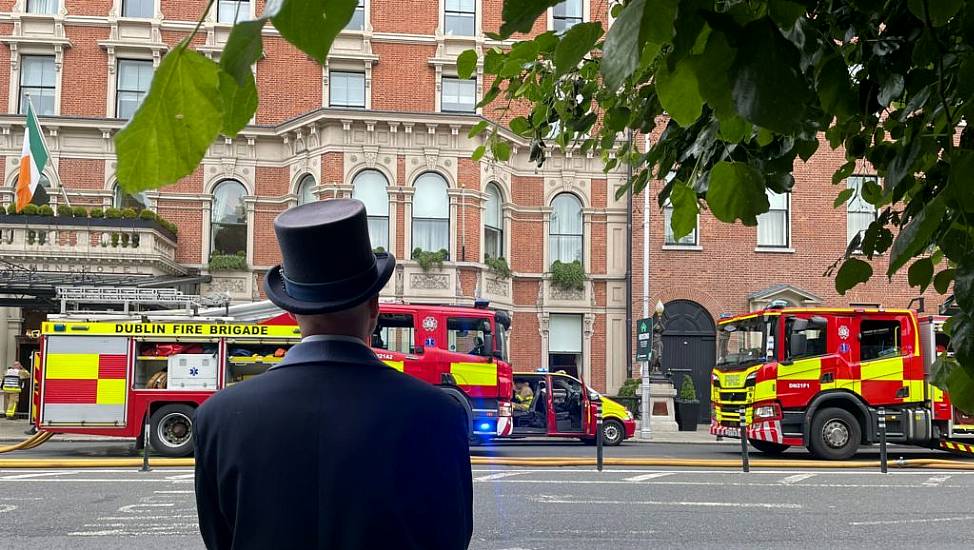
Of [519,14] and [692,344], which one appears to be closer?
[519,14]

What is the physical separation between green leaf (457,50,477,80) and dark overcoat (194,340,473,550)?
1.60 metres

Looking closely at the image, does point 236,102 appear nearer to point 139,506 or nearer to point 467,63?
point 467,63

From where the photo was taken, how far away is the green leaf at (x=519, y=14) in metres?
1.39

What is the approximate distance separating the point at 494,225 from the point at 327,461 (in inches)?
936

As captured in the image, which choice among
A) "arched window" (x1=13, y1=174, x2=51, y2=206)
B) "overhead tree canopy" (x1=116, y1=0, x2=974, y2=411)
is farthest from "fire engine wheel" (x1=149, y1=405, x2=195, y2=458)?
"overhead tree canopy" (x1=116, y1=0, x2=974, y2=411)

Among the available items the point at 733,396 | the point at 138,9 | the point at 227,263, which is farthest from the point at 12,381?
the point at 733,396

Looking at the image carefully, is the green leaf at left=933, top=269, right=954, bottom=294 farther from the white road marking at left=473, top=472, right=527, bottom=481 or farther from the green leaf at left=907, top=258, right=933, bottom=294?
the white road marking at left=473, top=472, right=527, bottom=481

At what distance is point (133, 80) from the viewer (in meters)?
25.5

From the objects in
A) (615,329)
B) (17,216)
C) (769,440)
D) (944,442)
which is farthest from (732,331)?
(17,216)

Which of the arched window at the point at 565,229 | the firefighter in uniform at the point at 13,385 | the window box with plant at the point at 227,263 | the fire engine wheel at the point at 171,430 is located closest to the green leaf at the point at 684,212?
the fire engine wheel at the point at 171,430

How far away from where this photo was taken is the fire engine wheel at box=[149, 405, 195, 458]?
52.4 feet

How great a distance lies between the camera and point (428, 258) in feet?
78.7

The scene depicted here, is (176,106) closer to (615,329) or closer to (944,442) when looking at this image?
(944,442)

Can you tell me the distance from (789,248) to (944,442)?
35.6 feet
